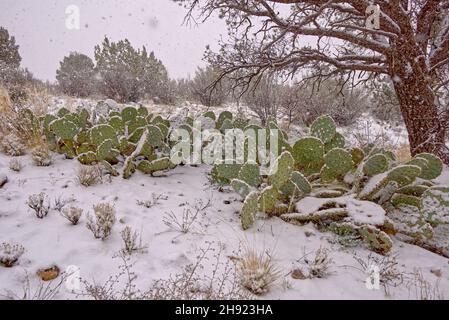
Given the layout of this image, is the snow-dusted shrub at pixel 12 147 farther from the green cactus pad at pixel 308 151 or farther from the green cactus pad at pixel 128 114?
the green cactus pad at pixel 308 151

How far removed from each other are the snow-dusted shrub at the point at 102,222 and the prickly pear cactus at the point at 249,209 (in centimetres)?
109

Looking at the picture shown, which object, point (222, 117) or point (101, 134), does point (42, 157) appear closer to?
point (101, 134)

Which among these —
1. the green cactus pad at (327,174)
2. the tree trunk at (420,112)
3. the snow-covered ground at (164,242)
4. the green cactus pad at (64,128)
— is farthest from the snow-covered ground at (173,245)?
the tree trunk at (420,112)

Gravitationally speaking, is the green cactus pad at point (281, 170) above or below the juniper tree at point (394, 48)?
below

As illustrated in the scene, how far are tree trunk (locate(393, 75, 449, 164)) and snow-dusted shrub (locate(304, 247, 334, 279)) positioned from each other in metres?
2.41

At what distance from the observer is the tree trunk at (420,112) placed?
387 cm

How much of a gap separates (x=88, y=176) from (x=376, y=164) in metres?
2.92

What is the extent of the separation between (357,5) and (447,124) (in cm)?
176

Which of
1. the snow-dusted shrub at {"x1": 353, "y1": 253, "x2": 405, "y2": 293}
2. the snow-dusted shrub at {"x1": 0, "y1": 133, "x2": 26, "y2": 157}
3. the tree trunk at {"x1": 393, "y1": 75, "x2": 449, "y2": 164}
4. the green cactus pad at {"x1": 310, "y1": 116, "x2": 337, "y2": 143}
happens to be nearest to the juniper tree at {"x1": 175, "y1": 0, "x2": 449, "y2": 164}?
the tree trunk at {"x1": 393, "y1": 75, "x2": 449, "y2": 164}

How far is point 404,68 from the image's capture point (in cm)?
390

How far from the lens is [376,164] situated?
3006 mm

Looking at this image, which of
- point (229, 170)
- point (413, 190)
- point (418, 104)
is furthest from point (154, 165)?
point (418, 104)

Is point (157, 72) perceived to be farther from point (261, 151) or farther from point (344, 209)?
point (344, 209)

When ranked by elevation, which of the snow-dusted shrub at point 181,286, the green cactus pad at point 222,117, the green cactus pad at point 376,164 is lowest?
the snow-dusted shrub at point 181,286
